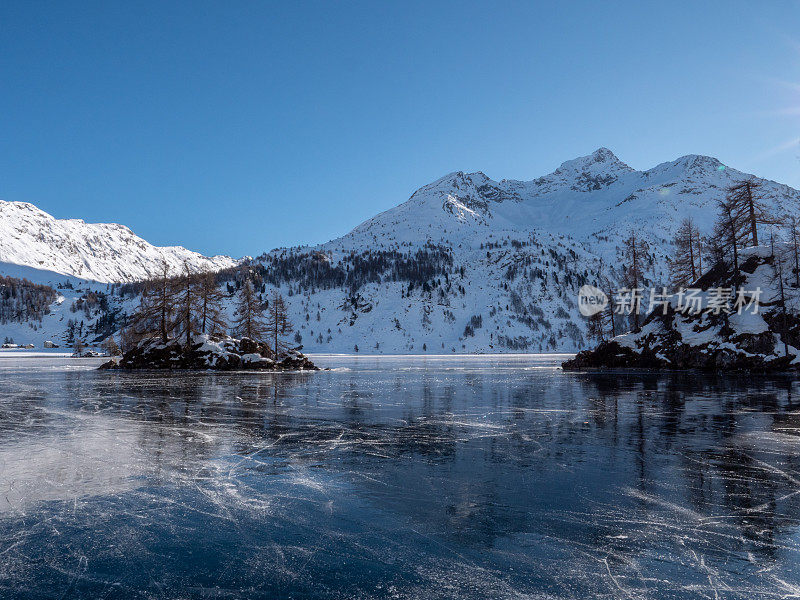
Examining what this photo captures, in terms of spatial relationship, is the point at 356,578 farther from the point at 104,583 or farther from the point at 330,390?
the point at 330,390

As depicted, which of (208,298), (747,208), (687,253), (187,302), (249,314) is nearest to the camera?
(747,208)

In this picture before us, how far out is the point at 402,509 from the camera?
25.7 ft

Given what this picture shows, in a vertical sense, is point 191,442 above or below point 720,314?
below

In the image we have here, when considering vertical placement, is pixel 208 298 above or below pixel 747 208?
below

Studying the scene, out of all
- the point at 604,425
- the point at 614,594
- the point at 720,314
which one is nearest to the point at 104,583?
the point at 614,594

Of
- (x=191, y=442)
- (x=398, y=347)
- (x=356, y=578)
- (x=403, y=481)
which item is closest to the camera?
(x=356, y=578)

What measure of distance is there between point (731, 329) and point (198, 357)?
179 ft

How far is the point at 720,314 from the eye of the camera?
150ft

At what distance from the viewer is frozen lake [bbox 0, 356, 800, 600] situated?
5469mm

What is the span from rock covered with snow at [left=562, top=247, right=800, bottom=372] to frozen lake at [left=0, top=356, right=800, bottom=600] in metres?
30.4

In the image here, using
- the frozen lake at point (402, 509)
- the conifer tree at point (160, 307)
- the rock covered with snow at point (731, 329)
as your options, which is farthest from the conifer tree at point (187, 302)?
→ the rock covered with snow at point (731, 329)

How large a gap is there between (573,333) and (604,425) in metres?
173

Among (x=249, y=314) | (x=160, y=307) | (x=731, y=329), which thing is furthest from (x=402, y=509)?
(x=249, y=314)

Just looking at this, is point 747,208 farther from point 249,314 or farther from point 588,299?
point 588,299
